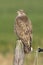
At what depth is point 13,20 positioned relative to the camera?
1978 cm

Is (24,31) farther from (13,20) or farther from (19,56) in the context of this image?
(13,20)

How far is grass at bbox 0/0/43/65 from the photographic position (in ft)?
52.3

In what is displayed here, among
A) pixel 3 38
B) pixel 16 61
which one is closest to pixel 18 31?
pixel 16 61

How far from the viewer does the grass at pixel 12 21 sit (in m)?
15.9

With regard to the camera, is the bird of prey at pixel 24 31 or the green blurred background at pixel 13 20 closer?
the bird of prey at pixel 24 31

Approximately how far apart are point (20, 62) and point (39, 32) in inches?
426

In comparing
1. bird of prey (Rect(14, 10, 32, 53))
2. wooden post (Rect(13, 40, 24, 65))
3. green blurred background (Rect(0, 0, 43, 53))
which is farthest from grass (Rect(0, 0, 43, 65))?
wooden post (Rect(13, 40, 24, 65))

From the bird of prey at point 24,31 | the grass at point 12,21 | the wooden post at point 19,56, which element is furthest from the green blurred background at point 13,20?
the wooden post at point 19,56

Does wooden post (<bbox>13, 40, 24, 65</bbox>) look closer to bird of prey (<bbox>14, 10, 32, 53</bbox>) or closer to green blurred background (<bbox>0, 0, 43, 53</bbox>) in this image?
bird of prey (<bbox>14, 10, 32, 53</bbox>)

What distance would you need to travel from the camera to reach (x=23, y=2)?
2647 cm

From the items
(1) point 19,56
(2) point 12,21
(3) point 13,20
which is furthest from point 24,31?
(2) point 12,21

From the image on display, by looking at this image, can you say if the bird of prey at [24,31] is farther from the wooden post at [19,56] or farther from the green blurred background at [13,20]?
the green blurred background at [13,20]

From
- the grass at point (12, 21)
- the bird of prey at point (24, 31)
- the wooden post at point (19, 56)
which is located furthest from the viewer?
the grass at point (12, 21)

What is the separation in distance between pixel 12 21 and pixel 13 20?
1.35 feet
